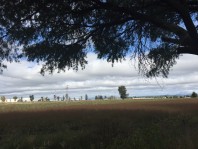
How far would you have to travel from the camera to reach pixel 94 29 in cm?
1145

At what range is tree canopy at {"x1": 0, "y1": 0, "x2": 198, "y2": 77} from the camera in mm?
9836

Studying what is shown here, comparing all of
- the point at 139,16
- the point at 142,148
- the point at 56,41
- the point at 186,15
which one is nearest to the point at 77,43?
the point at 56,41

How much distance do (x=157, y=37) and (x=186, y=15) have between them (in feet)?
9.61

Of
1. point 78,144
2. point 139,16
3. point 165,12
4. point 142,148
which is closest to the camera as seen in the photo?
point 142,148

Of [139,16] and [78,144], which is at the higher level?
[139,16]

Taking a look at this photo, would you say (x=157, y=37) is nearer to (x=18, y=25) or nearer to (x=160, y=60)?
(x=160, y=60)

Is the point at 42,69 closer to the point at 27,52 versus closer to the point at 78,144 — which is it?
the point at 27,52

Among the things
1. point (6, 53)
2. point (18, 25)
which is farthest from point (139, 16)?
point (6, 53)

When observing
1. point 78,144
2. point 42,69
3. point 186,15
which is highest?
point 186,15

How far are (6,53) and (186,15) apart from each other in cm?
487

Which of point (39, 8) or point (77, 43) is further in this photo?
point (77, 43)

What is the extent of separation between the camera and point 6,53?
10.9 meters

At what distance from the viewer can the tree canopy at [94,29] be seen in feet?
32.3

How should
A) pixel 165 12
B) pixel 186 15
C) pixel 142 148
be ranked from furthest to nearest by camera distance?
1. pixel 165 12
2. pixel 186 15
3. pixel 142 148
